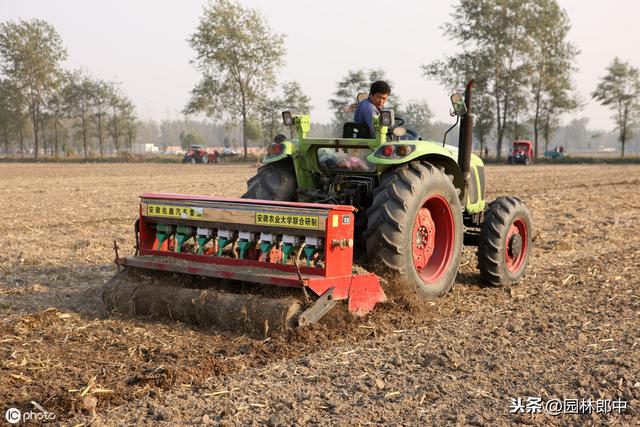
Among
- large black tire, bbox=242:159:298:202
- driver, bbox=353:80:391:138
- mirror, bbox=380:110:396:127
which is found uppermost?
driver, bbox=353:80:391:138

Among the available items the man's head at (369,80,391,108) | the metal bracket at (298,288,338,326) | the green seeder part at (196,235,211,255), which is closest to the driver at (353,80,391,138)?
the man's head at (369,80,391,108)

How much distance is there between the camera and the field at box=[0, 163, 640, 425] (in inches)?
138

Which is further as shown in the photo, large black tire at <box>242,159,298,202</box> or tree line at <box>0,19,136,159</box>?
tree line at <box>0,19,136,159</box>

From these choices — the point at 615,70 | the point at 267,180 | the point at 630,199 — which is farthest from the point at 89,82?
the point at 267,180

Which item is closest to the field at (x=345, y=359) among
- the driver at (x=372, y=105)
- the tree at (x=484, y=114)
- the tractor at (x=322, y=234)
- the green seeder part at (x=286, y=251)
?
the tractor at (x=322, y=234)

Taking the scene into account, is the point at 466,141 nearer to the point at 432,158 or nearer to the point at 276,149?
the point at 432,158

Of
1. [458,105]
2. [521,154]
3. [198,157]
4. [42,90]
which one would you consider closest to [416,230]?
[458,105]

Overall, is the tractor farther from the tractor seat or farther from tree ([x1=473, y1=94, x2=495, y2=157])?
tree ([x1=473, y1=94, x2=495, y2=157])

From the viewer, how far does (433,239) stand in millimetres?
6031

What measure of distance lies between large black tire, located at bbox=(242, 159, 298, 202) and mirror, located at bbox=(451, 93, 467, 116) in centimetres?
163

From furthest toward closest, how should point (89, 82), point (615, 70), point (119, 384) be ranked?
point (89, 82) < point (615, 70) < point (119, 384)

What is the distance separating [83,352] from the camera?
171 inches

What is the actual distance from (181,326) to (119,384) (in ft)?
3.90

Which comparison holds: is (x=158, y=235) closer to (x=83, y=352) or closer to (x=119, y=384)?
(x=83, y=352)
